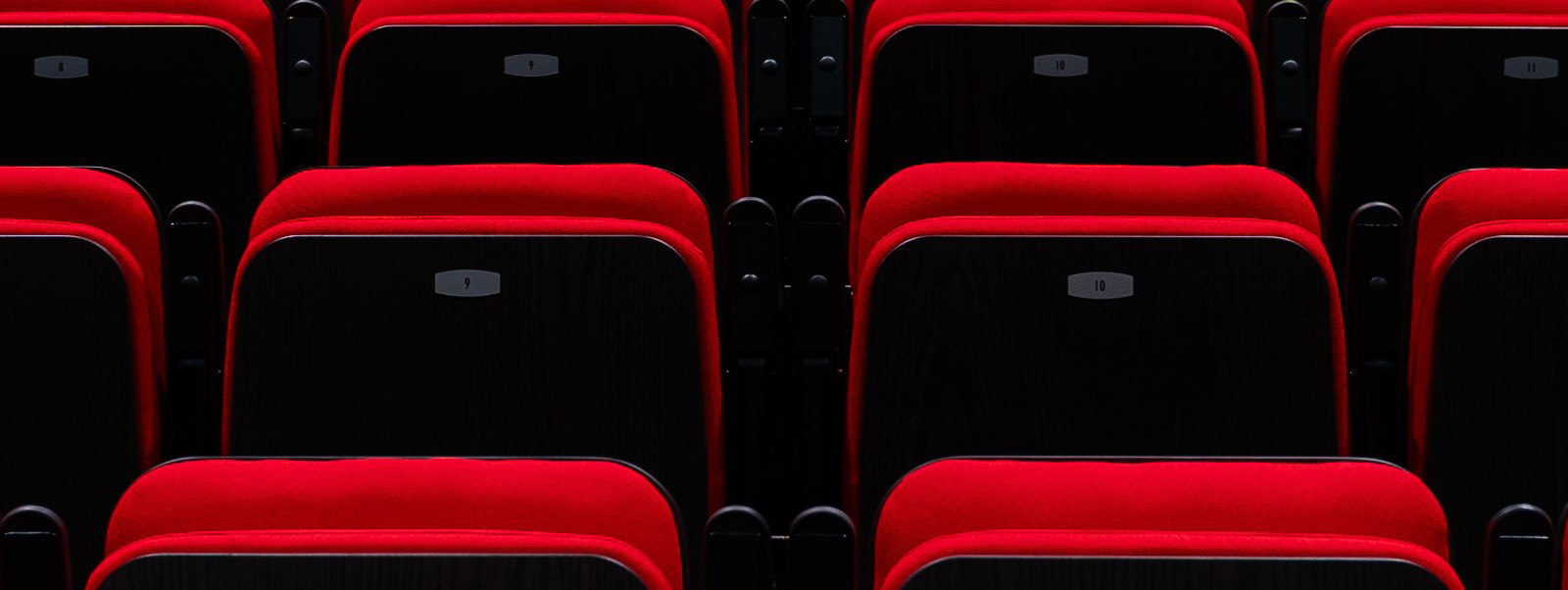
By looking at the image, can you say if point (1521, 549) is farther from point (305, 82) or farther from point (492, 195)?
point (305, 82)

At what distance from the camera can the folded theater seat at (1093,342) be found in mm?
633

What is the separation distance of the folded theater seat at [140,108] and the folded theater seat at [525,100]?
0.15 ft

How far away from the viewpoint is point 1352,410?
734 millimetres

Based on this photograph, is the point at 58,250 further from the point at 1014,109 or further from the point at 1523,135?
the point at 1523,135

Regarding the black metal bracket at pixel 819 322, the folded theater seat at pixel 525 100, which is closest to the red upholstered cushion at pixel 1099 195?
the black metal bracket at pixel 819 322

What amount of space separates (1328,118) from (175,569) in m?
0.54

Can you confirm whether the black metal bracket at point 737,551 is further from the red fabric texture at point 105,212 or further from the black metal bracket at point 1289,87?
the black metal bracket at point 1289,87

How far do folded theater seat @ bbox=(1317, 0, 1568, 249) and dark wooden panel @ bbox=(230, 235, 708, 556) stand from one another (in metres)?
0.35

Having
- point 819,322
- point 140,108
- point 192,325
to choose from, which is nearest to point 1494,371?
point 819,322

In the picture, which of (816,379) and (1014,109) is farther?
(1014,109)

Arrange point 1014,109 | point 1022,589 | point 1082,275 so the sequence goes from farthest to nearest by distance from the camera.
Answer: point 1014,109 < point 1082,275 < point 1022,589

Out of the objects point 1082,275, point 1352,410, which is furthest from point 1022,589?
point 1352,410

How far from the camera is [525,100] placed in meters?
0.83

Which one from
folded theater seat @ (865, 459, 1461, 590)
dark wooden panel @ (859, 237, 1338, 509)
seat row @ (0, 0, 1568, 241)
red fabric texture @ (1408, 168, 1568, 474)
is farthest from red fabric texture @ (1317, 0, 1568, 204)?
folded theater seat @ (865, 459, 1461, 590)
